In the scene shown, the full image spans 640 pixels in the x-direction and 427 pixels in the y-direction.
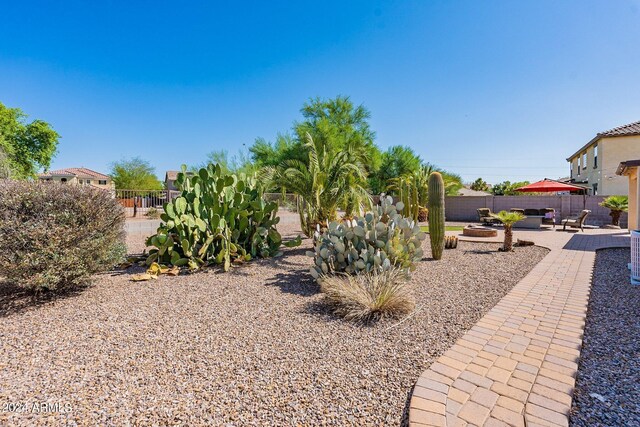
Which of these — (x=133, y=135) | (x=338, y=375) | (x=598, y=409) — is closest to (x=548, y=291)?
(x=598, y=409)

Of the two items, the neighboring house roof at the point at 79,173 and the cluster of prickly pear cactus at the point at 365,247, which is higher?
the neighboring house roof at the point at 79,173

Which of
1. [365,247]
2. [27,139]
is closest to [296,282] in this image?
[365,247]

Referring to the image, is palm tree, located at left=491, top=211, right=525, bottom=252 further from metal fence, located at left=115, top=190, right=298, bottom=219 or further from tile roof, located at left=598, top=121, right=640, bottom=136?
tile roof, located at left=598, top=121, right=640, bottom=136

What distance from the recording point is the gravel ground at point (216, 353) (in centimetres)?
205

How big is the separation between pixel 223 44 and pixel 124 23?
3326 mm

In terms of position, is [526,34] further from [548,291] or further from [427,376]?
[427,376]

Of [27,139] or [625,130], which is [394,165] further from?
[27,139]

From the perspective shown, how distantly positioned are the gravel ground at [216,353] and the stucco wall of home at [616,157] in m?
21.9

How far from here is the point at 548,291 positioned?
4.73 m

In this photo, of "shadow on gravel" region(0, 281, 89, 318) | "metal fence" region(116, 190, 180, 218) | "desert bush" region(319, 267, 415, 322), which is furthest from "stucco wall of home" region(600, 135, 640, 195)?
"shadow on gravel" region(0, 281, 89, 318)

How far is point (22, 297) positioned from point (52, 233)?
130 cm

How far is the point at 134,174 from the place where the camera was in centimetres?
4603

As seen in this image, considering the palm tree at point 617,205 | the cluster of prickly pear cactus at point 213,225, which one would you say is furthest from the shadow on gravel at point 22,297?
the palm tree at point 617,205

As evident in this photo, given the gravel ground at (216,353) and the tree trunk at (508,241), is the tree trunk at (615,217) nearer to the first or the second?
the tree trunk at (508,241)
